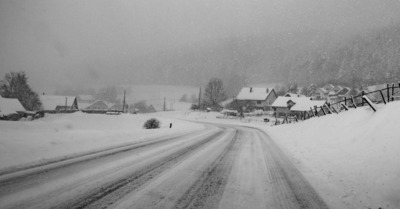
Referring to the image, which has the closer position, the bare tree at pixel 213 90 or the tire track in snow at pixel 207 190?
the tire track in snow at pixel 207 190

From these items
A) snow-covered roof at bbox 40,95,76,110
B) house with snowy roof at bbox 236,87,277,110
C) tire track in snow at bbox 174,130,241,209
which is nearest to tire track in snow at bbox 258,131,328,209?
tire track in snow at bbox 174,130,241,209

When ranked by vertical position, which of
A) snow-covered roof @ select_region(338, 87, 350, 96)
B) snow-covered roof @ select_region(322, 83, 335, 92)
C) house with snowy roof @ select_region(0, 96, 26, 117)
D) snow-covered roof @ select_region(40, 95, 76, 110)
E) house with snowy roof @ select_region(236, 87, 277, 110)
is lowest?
house with snowy roof @ select_region(0, 96, 26, 117)

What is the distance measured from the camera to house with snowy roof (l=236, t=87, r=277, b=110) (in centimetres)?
9025

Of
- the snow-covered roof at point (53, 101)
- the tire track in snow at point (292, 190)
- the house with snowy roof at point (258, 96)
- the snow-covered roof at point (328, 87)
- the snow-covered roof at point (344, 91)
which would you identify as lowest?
the tire track in snow at point (292, 190)

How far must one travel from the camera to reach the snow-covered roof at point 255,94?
91.0 metres

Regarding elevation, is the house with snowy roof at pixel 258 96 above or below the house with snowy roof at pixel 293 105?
above

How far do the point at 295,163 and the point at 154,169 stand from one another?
4.35 meters

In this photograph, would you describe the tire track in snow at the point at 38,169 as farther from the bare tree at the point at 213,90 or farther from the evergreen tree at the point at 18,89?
the bare tree at the point at 213,90

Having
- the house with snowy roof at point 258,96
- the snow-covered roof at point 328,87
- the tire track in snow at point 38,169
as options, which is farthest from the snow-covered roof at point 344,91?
the tire track in snow at point 38,169

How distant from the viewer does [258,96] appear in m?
91.5

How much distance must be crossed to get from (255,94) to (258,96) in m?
1.66

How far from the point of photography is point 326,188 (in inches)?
176

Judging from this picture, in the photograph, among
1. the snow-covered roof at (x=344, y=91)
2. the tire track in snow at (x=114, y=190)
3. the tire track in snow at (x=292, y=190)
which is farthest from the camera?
the snow-covered roof at (x=344, y=91)

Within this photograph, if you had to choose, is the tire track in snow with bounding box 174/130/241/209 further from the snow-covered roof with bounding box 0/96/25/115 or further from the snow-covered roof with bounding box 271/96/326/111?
the snow-covered roof with bounding box 271/96/326/111
